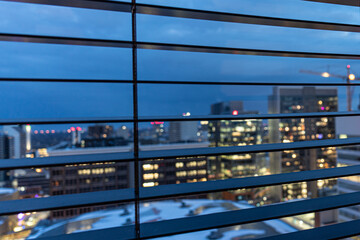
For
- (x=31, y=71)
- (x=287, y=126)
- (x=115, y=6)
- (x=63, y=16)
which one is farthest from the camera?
(x=287, y=126)

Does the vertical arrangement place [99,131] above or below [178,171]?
above

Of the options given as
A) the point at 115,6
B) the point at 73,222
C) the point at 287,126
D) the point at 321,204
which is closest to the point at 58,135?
the point at 115,6

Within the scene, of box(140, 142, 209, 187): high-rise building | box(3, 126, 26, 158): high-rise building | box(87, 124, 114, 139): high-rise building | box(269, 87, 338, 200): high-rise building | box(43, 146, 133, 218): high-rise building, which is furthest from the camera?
box(43, 146, 133, 218): high-rise building

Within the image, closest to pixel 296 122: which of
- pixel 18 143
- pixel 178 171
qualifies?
pixel 178 171

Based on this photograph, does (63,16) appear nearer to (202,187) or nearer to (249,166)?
(202,187)

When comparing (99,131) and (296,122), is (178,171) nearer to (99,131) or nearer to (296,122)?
(296,122)

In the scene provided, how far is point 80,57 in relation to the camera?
127 cm

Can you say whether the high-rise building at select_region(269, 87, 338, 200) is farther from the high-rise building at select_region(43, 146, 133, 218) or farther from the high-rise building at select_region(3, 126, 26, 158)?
the high-rise building at select_region(43, 146, 133, 218)

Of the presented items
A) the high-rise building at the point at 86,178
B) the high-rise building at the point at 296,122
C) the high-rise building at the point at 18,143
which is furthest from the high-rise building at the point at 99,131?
the high-rise building at the point at 86,178

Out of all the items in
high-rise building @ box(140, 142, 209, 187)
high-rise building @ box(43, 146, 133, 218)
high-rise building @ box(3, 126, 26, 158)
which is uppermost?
high-rise building @ box(3, 126, 26, 158)

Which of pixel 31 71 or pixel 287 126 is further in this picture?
pixel 287 126

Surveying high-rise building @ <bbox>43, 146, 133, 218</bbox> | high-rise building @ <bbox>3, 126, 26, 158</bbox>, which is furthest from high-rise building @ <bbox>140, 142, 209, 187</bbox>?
high-rise building @ <bbox>3, 126, 26, 158</bbox>

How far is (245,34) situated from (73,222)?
360 cm

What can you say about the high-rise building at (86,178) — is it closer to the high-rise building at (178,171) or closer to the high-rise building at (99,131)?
the high-rise building at (178,171)
